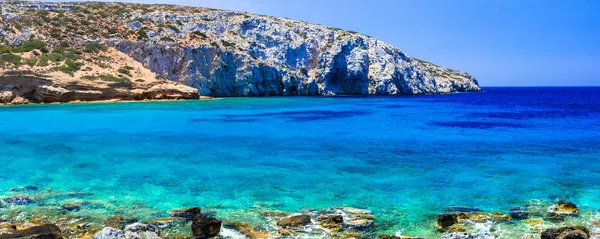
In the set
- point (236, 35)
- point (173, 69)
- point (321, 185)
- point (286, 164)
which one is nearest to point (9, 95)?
point (173, 69)

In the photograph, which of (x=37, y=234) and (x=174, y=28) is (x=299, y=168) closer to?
(x=37, y=234)

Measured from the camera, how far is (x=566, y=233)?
352 inches

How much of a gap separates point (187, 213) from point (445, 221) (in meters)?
6.50

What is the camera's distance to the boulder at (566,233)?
29.3ft

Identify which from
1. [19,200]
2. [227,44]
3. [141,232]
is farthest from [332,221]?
[227,44]

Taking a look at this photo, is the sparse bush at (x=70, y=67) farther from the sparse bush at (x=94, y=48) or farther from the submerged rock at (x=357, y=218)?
the submerged rock at (x=357, y=218)

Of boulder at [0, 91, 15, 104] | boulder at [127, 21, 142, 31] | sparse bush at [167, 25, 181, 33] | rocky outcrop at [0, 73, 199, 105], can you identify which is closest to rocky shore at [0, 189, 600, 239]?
rocky outcrop at [0, 73, 199, 105]

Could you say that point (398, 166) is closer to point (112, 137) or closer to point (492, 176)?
point (492, 176)

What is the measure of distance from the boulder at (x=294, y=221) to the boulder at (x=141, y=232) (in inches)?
113

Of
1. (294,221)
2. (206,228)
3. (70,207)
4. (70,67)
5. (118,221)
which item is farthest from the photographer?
(70,67)

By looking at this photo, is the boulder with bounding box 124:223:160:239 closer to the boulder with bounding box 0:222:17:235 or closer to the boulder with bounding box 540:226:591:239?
the boulder with bounding box 0:222:17:235

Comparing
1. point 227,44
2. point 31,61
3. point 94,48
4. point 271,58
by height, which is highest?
point 227,44

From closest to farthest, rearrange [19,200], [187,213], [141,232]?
[141,232], [187,213], [19,200]

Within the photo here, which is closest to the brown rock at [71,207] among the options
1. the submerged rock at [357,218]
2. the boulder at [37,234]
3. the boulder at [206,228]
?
the boulder at [37,234]
